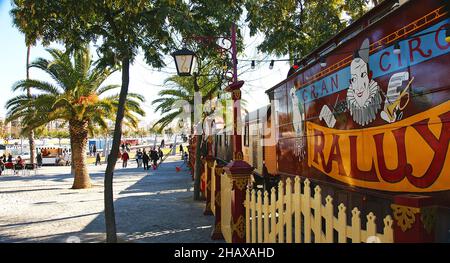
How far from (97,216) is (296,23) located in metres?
8.60

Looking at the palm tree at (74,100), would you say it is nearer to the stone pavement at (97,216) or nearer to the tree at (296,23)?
the stone pavement at (97,216)

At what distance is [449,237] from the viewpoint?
362cm

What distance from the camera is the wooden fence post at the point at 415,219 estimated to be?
A: 99.7 inches

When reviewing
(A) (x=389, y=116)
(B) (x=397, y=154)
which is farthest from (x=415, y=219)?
(A) (x=389, y=116)

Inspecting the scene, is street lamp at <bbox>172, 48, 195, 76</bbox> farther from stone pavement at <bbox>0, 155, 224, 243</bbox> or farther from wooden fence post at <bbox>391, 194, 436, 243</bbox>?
wooden fence post at <bbox>391, 194, 436, 243</bbox>

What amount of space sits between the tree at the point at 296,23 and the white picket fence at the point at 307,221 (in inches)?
297

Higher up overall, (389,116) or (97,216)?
(389,116)

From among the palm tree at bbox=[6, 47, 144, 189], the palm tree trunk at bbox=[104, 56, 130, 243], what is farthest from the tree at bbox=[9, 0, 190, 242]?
the palm tree at bbox=[6, 47, 144, 189]

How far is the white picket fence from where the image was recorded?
3.07 meters

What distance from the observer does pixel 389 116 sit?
14.7 ft

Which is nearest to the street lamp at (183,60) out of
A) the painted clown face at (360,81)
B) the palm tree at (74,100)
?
the painted clown face at (360,81)

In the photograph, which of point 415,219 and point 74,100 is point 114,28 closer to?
point 415,219

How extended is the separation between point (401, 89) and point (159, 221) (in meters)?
6.85
